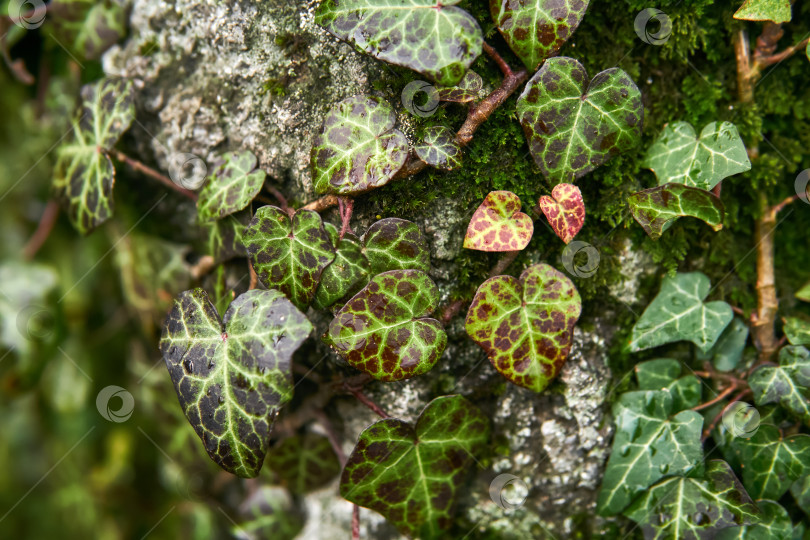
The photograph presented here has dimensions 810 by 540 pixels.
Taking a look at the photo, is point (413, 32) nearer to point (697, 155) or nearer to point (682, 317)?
point (697, 155)

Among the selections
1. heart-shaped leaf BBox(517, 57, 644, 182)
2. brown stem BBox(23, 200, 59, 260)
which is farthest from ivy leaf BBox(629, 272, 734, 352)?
brown stem BBox(23, 200, 59, 260)

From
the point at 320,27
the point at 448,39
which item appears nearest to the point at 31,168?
the point at 320,27

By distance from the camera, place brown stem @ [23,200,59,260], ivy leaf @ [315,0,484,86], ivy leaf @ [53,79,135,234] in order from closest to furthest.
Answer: ivy leaf @ [315,0,484,86] < ivy leaf @ [53,79,135,234] < brown stem @ [23,200,59,260]

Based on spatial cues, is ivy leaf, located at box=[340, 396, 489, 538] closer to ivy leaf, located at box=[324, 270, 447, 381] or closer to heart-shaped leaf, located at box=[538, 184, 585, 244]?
ivy leaf, located at box=[324, 270, 447, 381]

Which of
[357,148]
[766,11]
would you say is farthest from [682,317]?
[357,148]

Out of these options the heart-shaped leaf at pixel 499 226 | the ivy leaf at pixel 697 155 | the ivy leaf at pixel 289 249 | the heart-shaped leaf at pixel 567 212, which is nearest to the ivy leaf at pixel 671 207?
the ivy leaf at pixel 697 155

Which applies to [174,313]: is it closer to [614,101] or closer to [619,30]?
[614,101]

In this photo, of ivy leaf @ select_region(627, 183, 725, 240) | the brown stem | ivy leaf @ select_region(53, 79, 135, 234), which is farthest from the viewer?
the brown stem
